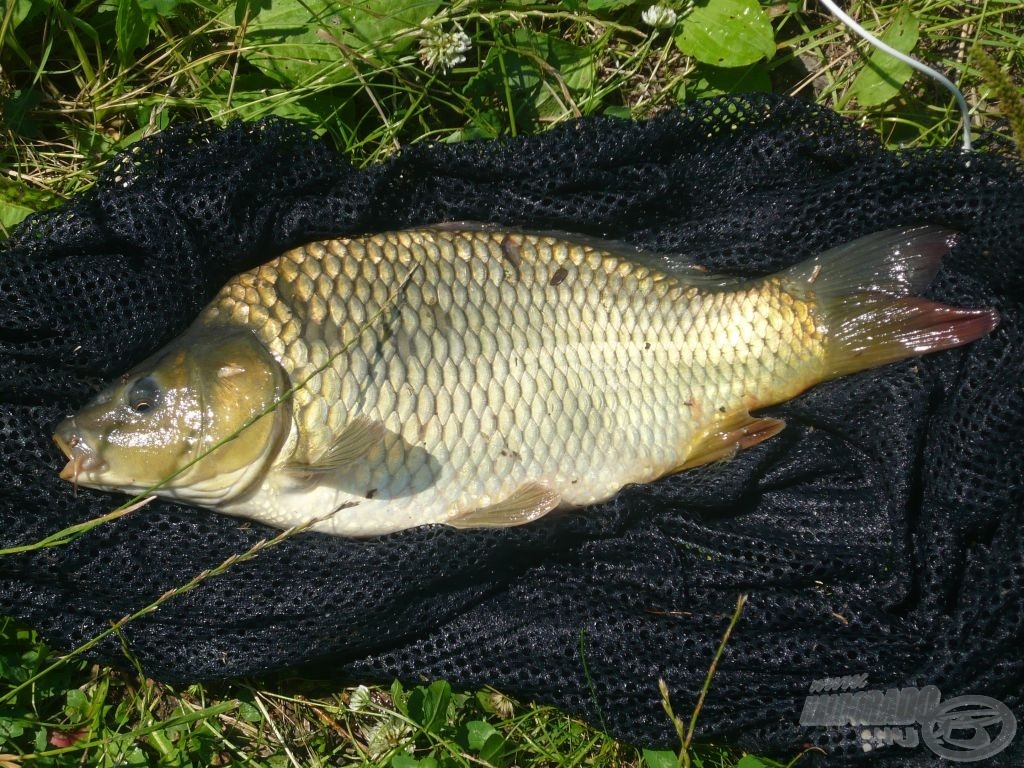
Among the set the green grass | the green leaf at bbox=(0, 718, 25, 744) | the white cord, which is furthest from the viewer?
the white cord

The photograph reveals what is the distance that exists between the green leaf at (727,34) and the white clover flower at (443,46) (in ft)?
1.76

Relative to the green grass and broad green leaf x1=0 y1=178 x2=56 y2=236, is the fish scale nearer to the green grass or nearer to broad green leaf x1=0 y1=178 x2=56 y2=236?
the green grass

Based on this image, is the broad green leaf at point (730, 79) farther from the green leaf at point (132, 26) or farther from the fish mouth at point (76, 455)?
the fish mouth at point (76, 455)

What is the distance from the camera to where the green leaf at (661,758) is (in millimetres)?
1782

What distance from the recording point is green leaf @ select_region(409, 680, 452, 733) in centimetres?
176

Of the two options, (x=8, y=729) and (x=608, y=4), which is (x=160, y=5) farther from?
(x=8, y=729)

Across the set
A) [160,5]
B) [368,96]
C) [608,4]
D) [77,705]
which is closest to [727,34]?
[608,4]

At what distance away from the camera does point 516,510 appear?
172 centimetres

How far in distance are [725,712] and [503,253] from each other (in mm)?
1053

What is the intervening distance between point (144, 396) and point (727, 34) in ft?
5.19

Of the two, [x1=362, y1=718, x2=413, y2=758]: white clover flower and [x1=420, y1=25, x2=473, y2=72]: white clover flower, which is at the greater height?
[x1=420, y1=25, x2=473, y2=72]: white clover flower

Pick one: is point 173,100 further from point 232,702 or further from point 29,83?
point 232,702

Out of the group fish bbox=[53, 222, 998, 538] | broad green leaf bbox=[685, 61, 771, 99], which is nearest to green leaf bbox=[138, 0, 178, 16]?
fish bbox=[53, 222, 998, 538]

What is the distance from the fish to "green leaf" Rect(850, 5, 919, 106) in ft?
1.66
